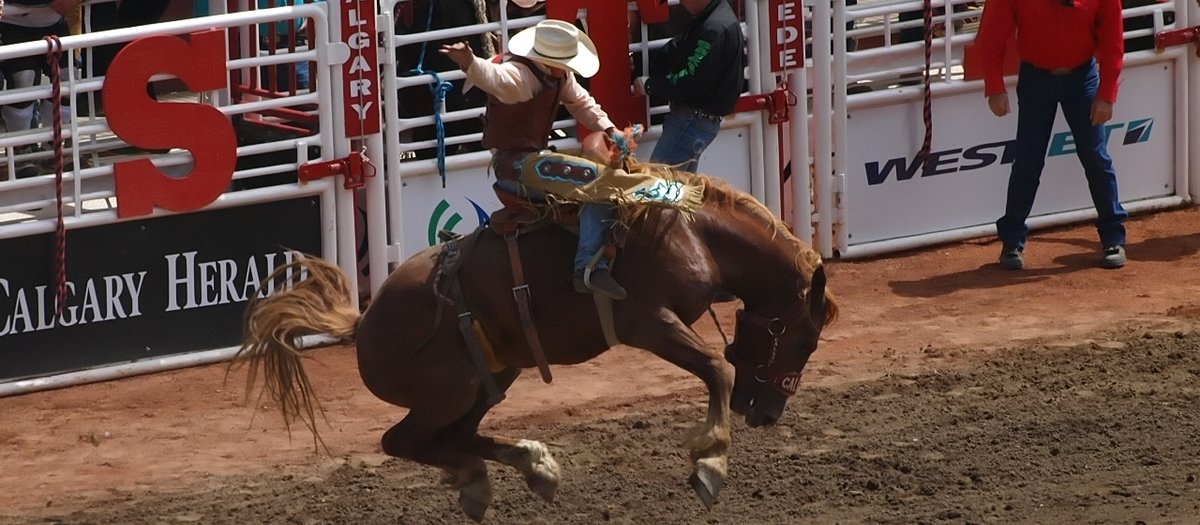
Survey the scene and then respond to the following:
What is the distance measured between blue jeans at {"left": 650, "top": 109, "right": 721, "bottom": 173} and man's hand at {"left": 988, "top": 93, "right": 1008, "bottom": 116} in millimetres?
1951

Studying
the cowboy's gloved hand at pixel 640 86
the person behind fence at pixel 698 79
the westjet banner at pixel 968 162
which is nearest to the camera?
the person behind fence at pixel 698 79

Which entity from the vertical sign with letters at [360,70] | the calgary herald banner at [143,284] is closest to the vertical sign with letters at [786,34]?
the vertical sign with letters at [360,70]

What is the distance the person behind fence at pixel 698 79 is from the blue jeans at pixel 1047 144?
2013 mm

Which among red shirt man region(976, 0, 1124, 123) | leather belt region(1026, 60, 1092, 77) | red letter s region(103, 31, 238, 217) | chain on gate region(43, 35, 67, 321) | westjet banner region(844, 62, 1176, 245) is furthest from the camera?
westjet banner region(844, 62, 1176, 245)

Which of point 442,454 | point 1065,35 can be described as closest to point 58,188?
point 442,454

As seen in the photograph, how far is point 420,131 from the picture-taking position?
32.6 ft

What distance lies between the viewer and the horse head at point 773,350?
21.4 ft

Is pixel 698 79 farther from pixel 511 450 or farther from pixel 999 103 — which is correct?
pixel 511 450

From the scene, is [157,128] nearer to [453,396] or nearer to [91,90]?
[91,90]

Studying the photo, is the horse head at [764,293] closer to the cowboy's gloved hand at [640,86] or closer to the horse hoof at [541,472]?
the horse hoof at [541,472]

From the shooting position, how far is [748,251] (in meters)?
6.48

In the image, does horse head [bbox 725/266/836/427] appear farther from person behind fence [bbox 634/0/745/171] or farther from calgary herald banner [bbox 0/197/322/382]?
calgary herald banner [bbox 0/197/322/382]

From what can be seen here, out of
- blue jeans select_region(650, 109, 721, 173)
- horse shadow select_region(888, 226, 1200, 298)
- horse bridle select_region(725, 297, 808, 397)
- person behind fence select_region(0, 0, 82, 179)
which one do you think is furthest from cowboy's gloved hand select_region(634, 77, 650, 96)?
horse bridle select_region(725, 297, 808, 397)

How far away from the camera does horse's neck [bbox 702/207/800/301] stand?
6477 mm
